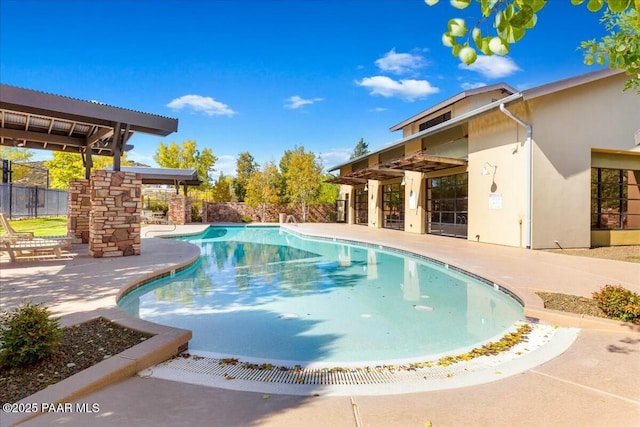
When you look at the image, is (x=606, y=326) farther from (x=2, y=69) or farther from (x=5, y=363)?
(x=2, y=69)

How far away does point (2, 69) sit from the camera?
11.8 meters

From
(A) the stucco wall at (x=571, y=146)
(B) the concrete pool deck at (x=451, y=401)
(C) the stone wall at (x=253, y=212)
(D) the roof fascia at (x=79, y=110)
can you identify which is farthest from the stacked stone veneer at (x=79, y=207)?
(C) the stone wall at (x=253, y=212)

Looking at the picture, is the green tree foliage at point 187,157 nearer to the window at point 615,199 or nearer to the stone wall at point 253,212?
the stone wall at point 253,212

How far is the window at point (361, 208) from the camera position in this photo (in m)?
25.9

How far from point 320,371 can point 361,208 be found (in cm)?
2332

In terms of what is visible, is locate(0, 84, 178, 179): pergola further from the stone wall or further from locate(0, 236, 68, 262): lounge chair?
the stone wall

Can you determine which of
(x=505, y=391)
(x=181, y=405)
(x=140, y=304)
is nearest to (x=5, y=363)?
(x=181, y=405)

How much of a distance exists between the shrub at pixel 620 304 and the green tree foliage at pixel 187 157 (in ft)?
109

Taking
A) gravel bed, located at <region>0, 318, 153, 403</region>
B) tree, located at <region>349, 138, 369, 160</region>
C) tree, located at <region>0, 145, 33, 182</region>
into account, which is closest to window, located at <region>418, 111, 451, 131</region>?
gravel bed, located at <region>0, 318, 153, 403</region>

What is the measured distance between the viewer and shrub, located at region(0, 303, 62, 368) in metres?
2.93

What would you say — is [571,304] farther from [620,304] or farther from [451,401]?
[451,401]

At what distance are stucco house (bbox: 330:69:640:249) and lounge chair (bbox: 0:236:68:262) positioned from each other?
466 inches

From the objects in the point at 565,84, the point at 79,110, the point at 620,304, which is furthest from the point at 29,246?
the point at 565,84

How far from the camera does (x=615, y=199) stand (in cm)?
1319
